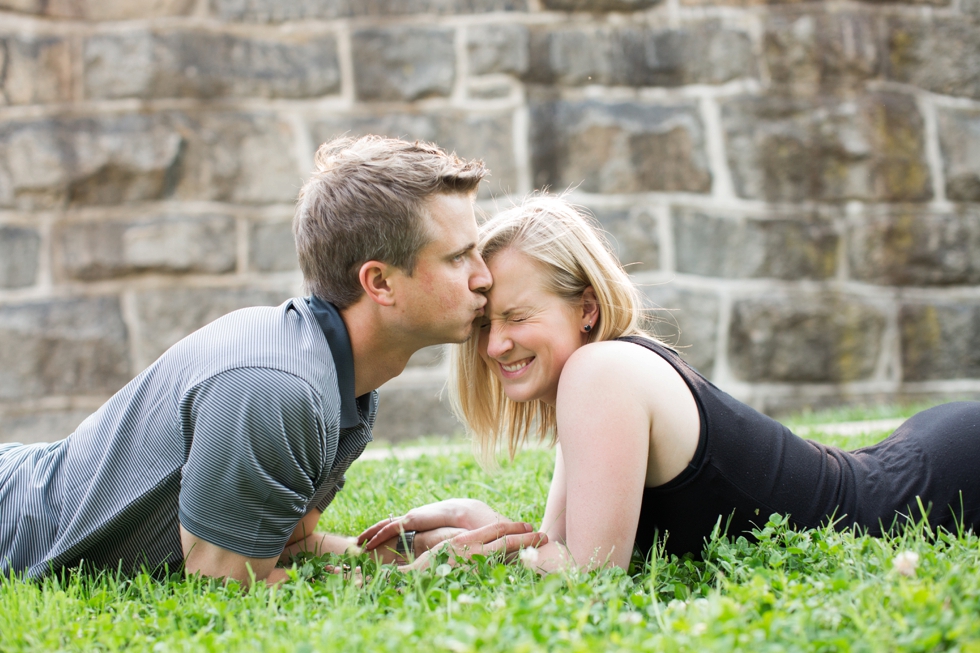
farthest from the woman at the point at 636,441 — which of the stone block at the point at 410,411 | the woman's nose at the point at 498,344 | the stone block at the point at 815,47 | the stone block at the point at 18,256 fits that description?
the stone block at the point at 18,256

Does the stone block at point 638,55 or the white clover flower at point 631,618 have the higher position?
the stone block at point 638,55

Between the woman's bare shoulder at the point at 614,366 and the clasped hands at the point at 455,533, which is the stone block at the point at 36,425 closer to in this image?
the clasped hands at the point at 455,533

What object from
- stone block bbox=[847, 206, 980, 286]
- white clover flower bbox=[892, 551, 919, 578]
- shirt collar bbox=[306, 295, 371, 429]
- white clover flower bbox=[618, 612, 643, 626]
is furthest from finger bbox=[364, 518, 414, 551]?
stone block bbox=[847, 206, 980, 286]

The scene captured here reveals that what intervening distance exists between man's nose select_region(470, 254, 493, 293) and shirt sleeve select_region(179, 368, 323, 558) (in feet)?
2.30

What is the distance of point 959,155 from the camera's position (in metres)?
6.03

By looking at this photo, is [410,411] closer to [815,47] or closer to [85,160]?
[85,160]

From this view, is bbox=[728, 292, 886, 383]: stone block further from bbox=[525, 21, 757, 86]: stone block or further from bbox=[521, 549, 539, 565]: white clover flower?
bbox=[521, 549, 539, 565]: white clover flower

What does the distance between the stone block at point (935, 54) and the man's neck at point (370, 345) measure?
4.71 meters

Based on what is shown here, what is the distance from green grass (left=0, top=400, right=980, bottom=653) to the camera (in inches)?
67.8

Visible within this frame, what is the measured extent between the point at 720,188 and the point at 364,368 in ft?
12.3

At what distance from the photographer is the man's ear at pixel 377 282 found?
108 inches

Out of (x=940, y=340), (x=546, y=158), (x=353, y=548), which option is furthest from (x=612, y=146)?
(x=353, y=548)

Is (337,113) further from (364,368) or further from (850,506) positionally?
(850,506)

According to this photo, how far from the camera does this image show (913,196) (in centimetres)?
595
